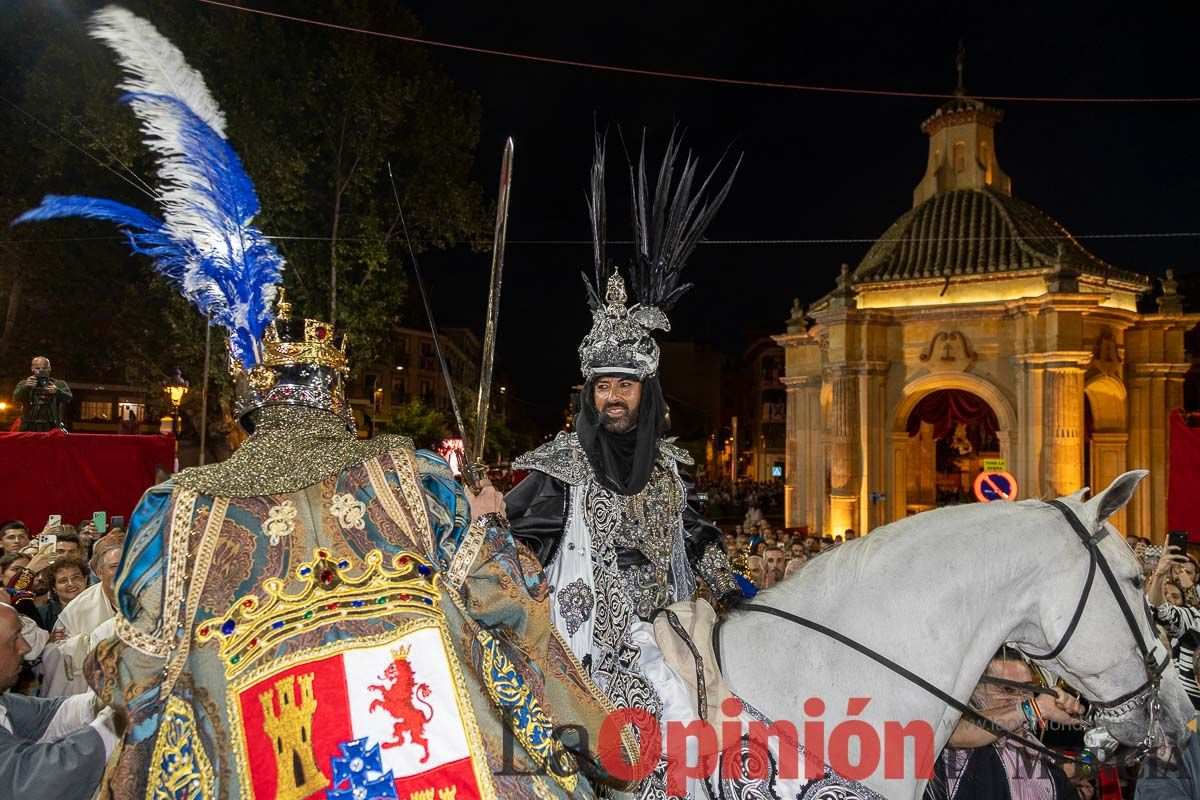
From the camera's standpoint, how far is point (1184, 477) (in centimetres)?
806

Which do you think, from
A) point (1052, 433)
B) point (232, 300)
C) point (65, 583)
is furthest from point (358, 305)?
point (1052, 433)

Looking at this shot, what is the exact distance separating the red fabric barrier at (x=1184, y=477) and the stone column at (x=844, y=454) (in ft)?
46.6

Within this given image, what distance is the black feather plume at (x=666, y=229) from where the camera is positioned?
4.15 metres

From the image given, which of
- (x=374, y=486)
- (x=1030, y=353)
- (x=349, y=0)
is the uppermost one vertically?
(x=349, y=0)

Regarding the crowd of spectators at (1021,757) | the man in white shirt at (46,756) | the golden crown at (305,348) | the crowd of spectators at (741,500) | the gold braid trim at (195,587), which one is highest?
the golden crown at (305,348)

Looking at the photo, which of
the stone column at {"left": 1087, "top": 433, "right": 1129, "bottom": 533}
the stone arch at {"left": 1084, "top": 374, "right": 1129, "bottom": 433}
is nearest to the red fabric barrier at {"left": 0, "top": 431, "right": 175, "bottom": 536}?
the stone arch at {"left": 1084, "top": 374, "right": 1129, "bottom": 433}

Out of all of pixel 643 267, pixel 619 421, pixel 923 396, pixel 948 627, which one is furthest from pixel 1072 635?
pixel 923 396

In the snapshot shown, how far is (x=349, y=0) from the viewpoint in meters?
16.2

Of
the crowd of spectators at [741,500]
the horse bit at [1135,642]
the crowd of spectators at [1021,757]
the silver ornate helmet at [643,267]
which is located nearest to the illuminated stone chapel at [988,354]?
the crowd of spectators at [741,500]

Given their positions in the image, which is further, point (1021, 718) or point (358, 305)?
point (358, 305)

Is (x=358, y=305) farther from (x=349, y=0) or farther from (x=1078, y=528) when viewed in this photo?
(x=1078, y=528)

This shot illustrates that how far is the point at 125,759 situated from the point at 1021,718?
302cm

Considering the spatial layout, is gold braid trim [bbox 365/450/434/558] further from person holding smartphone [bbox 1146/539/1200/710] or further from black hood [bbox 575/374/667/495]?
person holding smartphone [bbox 1146/539/1200/710]

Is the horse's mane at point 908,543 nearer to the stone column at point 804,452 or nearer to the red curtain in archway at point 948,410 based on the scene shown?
the stone column at point 804,452
